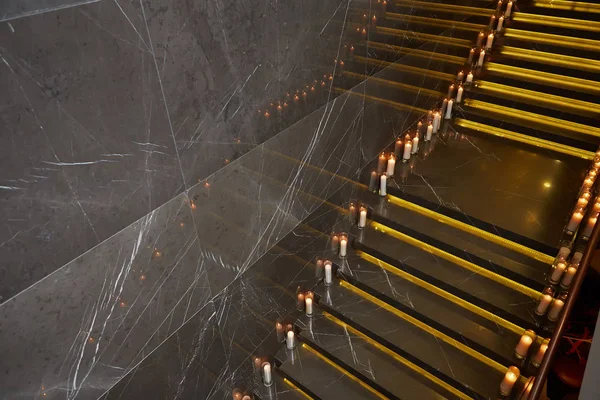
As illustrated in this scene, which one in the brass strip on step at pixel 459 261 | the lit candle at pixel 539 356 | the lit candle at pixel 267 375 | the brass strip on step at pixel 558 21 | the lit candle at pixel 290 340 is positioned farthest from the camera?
the brass strip on step at pixel 558 21

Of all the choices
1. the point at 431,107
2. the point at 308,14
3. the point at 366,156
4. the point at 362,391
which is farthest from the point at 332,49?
the point at 362,391

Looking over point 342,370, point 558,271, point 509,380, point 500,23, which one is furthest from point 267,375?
point 500,23

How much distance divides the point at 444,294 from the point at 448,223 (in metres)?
0.68

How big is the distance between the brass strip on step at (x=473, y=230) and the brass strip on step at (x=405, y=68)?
48.1 inches

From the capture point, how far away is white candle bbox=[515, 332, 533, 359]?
3.27 m

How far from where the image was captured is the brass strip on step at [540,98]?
15.0ft

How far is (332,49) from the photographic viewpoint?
3100mm

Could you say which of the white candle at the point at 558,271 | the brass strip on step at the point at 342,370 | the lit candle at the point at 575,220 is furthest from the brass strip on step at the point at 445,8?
the brass strip on step at the point at 342,370

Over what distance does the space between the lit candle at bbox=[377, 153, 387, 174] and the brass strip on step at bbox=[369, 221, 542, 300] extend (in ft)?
1.72

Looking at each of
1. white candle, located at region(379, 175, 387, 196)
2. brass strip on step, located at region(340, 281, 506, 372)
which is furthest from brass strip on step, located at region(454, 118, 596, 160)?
brass strip on step, located at region(340, 281, 506, 372)

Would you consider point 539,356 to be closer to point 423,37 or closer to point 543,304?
point 543,304

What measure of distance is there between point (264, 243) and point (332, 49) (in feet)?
4.66

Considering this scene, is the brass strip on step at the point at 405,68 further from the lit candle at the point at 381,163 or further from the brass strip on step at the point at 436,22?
the lit candle at the point at 381,163

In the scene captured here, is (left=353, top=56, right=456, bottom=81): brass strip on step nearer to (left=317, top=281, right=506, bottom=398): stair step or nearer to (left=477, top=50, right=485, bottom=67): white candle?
A: (left=477, top=50, right=485, bottom=67): white candle
